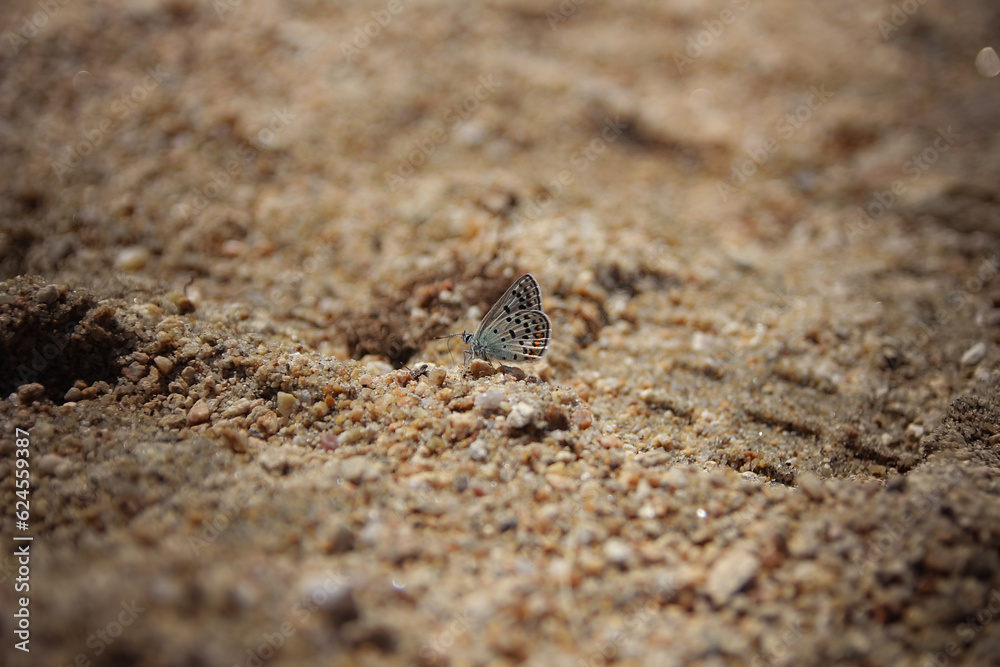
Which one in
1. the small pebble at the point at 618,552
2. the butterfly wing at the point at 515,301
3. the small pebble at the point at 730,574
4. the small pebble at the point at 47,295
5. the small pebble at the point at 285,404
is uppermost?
the small pebble at the point at 47,295

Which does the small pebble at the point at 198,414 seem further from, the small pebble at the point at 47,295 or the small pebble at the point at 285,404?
the small pebble at the point at 47,295

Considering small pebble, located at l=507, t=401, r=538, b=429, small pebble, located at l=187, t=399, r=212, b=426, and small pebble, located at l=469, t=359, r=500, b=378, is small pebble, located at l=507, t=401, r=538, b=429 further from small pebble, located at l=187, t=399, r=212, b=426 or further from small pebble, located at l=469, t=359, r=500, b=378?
small pebble, located at l=187, t=399, r=212, b=426

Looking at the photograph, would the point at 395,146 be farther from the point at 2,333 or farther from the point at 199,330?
the point at 2,333

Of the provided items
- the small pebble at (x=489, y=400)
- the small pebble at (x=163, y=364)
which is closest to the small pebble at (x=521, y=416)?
the small pebble at (x=489, y=400)

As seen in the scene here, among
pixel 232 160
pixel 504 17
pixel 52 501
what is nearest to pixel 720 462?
pixel 52 501

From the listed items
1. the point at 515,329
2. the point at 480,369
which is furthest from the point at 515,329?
the point at 480,369

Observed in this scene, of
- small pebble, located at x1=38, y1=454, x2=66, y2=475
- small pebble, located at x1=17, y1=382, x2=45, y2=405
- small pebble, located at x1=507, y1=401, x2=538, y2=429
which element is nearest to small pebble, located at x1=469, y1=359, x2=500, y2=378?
small pebble, located at x1=507, y1=401, x2=538, y2=429

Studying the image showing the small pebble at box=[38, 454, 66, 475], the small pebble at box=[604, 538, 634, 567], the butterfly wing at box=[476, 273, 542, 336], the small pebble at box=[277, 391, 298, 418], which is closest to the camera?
the small pebble at box=[604, 538, 634, 567]
